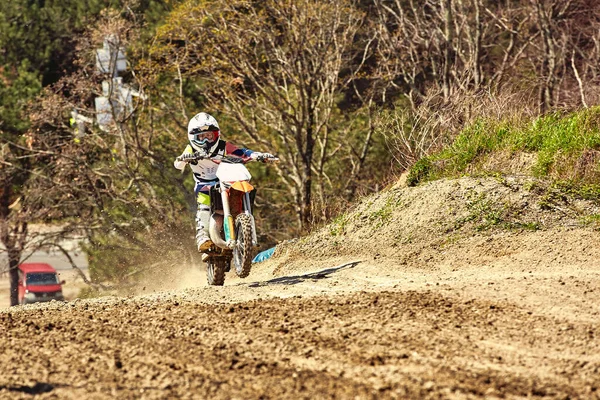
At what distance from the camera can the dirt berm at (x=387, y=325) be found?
527 cm

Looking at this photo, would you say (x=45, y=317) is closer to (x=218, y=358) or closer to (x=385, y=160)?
(x=218, y=358)

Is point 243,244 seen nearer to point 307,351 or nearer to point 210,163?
point 210,163

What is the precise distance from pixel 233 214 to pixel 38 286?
2409cm

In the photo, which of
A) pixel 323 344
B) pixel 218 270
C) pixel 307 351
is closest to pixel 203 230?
pixel 218 270

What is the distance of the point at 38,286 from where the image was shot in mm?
32906

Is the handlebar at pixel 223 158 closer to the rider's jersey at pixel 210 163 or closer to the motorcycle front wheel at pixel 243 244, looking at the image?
the rider's jersey at pixel 210 163

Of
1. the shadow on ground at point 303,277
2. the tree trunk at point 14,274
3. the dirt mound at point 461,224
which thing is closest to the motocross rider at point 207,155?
the shadow on ground at point 303,277

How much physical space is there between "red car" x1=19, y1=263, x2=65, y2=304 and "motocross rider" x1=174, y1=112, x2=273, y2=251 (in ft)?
73.2

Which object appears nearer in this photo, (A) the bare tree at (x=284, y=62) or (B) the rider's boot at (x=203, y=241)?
(B) the rider's boot at (x=203, y=241)

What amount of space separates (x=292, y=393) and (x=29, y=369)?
69.4 inches

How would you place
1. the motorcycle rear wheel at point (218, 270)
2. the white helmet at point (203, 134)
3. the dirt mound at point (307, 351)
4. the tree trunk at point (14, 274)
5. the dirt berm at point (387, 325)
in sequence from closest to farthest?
the dirt mound at point (307, 351) → the dirt berm at point (387, 325) → the white helmet at point (203, 134) → the motorcycle rear wheel at point (218, 270) → the tree trunk at point (14, 274)

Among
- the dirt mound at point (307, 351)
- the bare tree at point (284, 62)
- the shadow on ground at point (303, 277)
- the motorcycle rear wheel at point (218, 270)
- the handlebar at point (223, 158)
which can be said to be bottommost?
the dirt mound at point (307, 351)

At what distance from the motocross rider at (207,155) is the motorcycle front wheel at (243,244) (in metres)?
0.66

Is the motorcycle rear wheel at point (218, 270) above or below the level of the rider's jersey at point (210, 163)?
below
